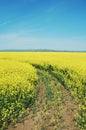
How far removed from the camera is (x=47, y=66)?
952 inches

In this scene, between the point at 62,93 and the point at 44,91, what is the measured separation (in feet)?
4.30

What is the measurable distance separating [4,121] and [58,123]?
7.21 ft

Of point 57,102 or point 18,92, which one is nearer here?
point 18,92

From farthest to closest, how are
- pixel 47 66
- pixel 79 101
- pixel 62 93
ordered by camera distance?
pixel 47 66 → pixel 62 93 → pixel 79 101

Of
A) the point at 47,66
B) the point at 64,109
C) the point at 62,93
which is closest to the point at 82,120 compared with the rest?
the point at 64,109

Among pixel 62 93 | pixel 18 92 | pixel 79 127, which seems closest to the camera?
pixel 79 127

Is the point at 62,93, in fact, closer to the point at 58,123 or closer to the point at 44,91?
the point at 44,91

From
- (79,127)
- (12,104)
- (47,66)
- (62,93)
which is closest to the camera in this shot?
(79,127)

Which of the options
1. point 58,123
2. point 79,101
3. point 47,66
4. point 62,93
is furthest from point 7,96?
point 47,66

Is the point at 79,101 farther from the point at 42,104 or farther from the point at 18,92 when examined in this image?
the point at 18,92

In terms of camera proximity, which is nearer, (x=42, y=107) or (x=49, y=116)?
(x=49, y=116)

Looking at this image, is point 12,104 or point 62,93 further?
point 62,93

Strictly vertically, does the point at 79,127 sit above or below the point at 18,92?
below

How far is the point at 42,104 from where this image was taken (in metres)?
12.1
